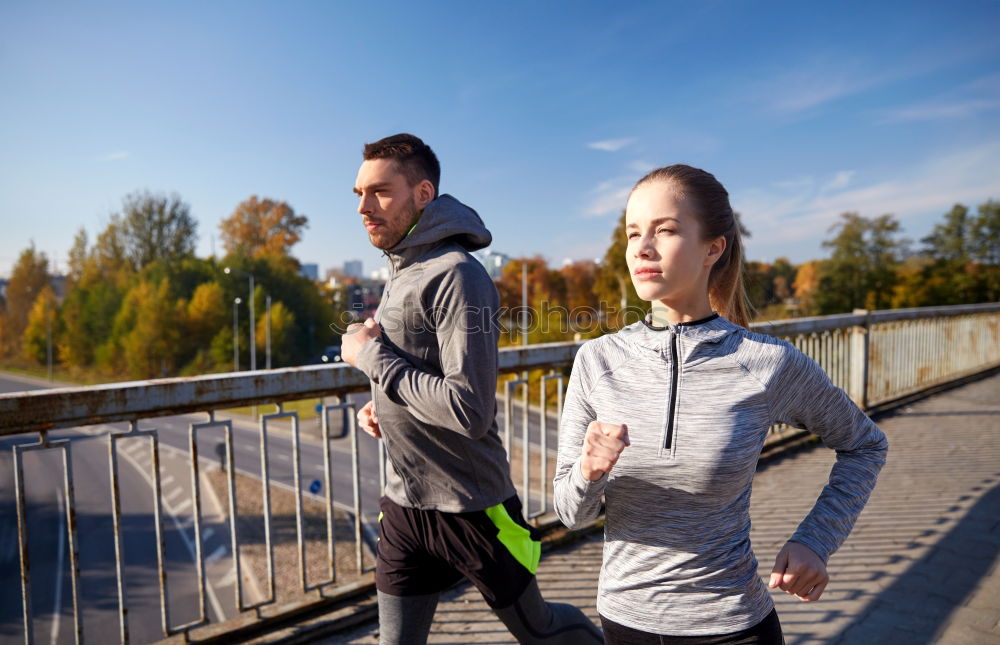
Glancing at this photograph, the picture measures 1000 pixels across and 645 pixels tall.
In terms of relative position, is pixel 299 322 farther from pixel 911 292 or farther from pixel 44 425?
pixel 44 425

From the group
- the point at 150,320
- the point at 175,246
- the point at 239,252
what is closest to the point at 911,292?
the point at 239,252

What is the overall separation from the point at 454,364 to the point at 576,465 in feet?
1.54

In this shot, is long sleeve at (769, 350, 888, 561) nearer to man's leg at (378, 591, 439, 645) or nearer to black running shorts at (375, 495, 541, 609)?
black running shorts at (375, 495, 541, 609)

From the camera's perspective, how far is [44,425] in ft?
6.70

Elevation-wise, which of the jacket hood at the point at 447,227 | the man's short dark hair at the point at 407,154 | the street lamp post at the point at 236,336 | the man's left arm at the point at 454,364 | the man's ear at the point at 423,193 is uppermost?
the man's short dark hair at the point at 407,154

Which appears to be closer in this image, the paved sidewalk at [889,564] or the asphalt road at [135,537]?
the paved sidewalk at [889,564]

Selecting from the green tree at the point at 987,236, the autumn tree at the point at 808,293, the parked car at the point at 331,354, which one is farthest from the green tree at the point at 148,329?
the green tree at the point at 987,236

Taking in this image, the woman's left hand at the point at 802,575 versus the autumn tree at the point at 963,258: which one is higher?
the autumn tree at the point at 963,258

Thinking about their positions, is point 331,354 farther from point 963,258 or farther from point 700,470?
point 963,258

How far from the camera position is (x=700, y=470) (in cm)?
124

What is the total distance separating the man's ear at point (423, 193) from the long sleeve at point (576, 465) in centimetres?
78

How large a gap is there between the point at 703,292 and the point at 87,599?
25.6 meters

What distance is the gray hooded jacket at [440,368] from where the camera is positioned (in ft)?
5.14

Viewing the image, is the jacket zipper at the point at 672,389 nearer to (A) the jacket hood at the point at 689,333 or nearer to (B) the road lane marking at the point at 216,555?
(A) the jacket hood at the point at 689,333
